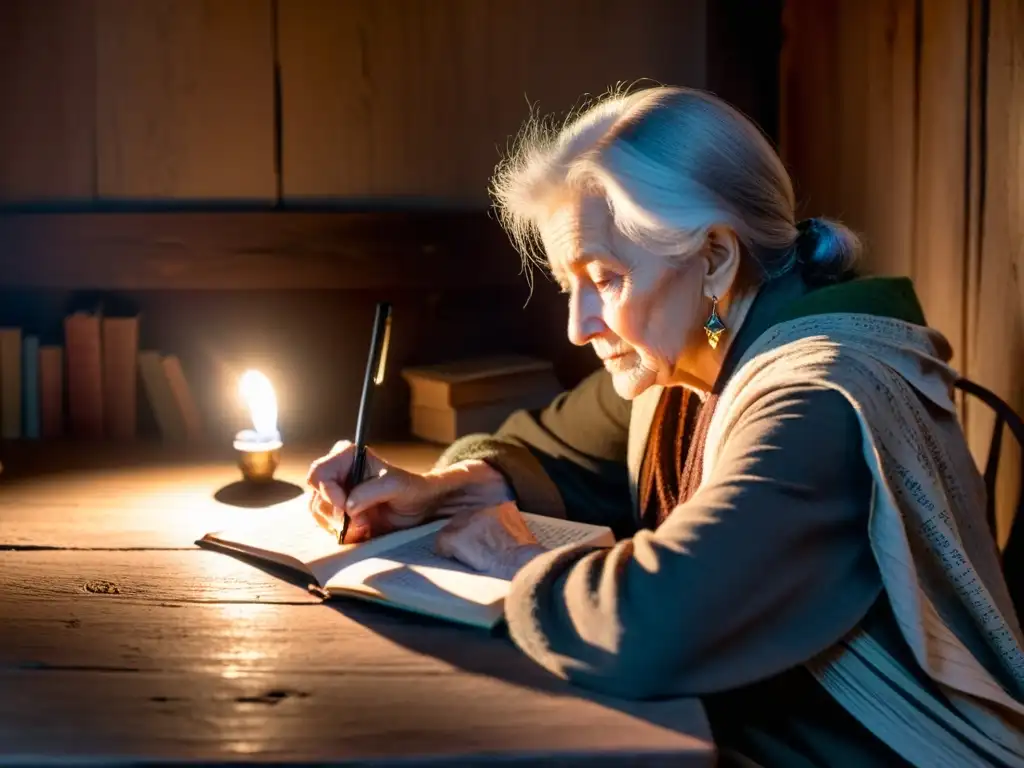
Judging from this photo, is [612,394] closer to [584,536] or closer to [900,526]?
[584,536]

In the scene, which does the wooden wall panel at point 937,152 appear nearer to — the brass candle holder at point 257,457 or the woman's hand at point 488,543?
the woman's hand at point 488,543

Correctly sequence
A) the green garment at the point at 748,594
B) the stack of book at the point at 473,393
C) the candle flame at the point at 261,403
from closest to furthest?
the green garment at the point at 748,594, the candle flame at the point at 261,403, the stack of book at the point at 473,393

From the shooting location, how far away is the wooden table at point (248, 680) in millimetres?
1054

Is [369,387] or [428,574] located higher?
[369,387]

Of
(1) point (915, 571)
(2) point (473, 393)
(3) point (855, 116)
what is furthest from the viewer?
(2) point (473, 393)

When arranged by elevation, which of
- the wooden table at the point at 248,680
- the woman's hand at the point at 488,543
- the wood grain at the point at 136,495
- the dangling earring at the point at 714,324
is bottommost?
the wood grain at the point at 136,495

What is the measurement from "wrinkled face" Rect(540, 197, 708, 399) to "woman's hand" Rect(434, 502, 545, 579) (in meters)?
0.24

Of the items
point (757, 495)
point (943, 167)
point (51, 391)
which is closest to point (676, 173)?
point (757, 495)

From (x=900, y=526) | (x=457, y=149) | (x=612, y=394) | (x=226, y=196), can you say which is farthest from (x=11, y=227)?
(x=900, y=526)

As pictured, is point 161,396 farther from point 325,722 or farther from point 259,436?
point 325,722

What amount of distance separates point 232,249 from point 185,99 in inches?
12.5

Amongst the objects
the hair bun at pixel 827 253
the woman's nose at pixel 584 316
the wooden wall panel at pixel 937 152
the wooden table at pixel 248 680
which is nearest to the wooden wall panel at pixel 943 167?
the wooden wall panel at pixel 937 152

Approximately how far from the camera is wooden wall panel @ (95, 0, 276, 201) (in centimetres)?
243

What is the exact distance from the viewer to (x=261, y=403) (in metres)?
1.97
